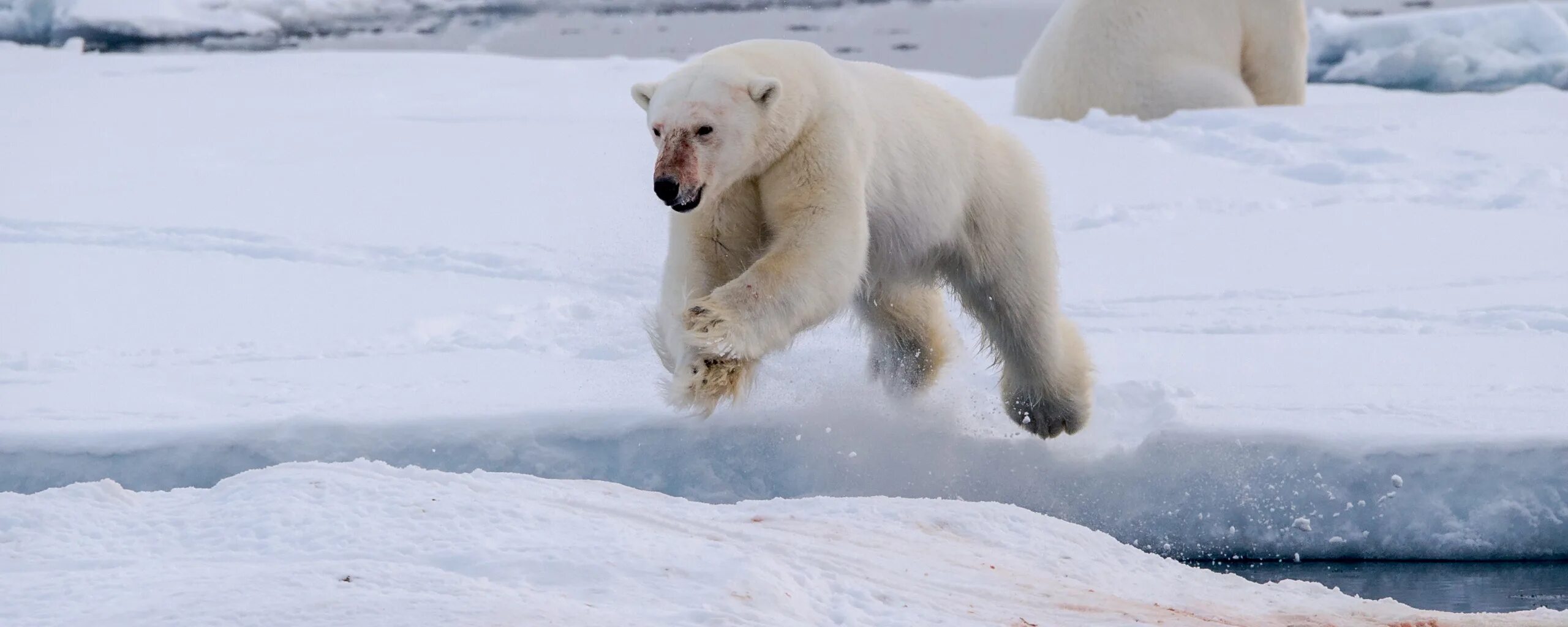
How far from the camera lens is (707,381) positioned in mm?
3070

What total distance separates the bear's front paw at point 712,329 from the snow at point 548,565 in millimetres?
306

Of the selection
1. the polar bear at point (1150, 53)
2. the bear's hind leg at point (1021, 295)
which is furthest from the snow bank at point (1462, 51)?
the bear's hind leg at point (1021, 295)

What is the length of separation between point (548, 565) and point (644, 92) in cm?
135

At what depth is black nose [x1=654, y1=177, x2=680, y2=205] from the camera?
9.93 ft

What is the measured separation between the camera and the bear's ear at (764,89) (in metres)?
3.20

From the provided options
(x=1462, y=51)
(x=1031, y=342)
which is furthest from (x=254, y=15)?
(x=1031, y=342)

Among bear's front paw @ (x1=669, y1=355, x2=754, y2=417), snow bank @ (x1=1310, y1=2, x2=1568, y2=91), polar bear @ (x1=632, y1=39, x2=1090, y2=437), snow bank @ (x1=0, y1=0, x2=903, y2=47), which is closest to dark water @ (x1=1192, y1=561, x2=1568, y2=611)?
polar bear @ (x1=632, y1=39, x2=1090, y2=437)

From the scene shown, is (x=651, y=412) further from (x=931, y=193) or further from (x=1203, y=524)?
(x=1203, y=524)

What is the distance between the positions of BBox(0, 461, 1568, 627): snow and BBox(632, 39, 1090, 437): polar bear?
0.40 meters

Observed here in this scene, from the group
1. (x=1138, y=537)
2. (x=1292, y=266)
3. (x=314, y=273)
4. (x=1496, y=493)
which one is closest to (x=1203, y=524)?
(x=1138, y=537)

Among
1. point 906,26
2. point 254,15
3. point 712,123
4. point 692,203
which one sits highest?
point 712,123

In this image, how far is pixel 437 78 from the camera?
10.0 m

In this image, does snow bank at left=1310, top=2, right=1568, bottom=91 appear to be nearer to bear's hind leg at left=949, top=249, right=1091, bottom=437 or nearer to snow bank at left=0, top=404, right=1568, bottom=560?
bear's hind leg at left=949, top=249, right=1091, bottom=437

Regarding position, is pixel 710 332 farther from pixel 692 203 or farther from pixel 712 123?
pixel 712 123
